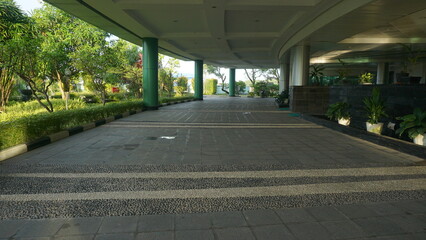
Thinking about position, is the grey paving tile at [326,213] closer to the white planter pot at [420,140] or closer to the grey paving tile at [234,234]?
the grey paving tile at [234,234]

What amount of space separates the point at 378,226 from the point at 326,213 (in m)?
0.45

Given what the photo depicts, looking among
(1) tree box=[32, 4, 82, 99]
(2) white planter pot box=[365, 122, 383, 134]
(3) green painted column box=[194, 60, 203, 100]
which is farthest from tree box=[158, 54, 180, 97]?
(2) white planter pot box=[365, 122, 383, 134]

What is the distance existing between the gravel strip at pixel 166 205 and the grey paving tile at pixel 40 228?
0.11 m

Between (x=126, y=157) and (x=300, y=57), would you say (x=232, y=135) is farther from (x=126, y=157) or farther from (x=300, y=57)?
(x=300, y=57)

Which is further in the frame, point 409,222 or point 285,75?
point 285,75

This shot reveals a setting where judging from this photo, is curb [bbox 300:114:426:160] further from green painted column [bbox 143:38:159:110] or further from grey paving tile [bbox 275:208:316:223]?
green painted column [bbox 143:38:159:110]

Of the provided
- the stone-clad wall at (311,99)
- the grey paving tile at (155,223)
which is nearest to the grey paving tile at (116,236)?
the grey paving tile at (155,223)

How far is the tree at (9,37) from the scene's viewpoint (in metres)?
8.83

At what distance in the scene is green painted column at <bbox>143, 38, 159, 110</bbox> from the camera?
47.6ft

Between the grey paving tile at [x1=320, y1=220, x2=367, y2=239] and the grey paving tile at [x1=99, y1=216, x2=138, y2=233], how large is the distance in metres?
1.75

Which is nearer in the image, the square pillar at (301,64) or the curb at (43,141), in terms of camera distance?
the curb at (43,141)

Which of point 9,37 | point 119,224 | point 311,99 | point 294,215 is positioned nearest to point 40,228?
point 119,224

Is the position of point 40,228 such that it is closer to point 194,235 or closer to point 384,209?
point 194,235

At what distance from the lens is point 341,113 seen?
8.45 m
